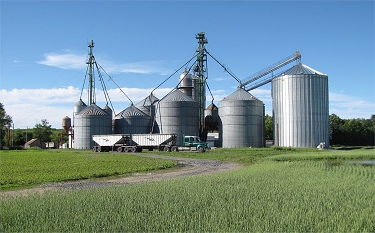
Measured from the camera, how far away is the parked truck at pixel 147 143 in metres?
56.4

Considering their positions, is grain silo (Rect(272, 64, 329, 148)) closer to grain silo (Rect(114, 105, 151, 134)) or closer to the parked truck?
the parked truck

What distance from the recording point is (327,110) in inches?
2495

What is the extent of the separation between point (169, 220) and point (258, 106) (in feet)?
196

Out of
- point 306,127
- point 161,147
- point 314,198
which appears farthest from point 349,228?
point 306,127

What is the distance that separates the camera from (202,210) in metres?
11.0

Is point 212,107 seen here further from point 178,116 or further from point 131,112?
point 131,112

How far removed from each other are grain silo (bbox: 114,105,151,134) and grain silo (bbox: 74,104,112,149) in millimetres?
2336

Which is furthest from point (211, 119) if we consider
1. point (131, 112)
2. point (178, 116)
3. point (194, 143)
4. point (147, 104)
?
point (194, 143)

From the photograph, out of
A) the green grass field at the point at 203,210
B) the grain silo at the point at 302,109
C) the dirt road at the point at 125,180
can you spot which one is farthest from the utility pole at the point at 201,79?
the green grass field at the point at 203,210

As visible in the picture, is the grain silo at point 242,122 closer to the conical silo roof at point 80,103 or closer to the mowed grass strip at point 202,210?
the conical silo roof at point 80,103

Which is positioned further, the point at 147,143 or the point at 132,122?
the point at 132,122

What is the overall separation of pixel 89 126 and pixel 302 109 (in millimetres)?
38585

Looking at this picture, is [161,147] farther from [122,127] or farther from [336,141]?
[336,141]

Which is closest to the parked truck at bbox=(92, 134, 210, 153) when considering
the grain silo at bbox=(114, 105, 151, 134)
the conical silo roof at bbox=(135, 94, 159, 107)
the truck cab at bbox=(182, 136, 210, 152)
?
the truck cab at bbox=(182, 136, 210, 152)
